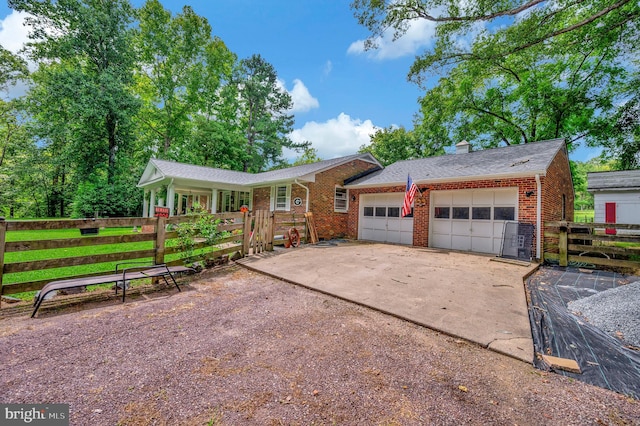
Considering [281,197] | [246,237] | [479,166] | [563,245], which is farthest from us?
[281,197]

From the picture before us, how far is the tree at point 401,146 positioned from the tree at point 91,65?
20.9 meters

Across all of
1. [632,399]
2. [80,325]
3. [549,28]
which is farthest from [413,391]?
[549,28]

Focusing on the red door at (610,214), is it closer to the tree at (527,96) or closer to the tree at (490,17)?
the tree at (527,96)

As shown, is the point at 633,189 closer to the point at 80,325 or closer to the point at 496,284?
the point at 496,284

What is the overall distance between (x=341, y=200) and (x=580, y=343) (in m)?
10.7

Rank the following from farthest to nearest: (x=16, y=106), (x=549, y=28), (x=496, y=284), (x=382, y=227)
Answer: (x=16, y=106)
(x=382, y=227)
(x=549, y=28)
(x=496, y=284)

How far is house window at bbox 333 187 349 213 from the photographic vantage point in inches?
512

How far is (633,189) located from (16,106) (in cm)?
4124

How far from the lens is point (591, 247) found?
658cm

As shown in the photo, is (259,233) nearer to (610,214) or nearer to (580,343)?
(580,343)

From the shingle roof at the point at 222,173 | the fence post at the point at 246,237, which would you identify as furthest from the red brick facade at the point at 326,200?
the fence post at the point at 246,237

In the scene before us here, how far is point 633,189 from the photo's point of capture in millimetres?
13227

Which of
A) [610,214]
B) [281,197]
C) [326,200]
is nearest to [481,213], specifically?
[326,200]

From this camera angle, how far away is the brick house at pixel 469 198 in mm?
8070
